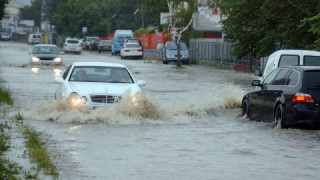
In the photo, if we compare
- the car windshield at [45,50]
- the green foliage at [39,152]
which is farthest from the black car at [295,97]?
the car windshield at [45,50]

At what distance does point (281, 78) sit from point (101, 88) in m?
3.90

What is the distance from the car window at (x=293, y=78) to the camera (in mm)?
16494

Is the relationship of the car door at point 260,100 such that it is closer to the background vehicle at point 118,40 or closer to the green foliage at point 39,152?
the green foliage at point 39,152

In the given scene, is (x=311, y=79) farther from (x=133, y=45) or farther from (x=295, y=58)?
(x=133, y=45)

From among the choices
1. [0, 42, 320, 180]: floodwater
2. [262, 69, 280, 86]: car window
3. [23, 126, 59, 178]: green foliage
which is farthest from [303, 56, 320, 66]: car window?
[23, 126, 59, 178]: green foliage

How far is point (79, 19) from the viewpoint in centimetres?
11681

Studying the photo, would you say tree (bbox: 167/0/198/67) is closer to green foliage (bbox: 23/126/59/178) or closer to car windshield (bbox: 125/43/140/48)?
car windshield (bbox: 125/43/140/48)

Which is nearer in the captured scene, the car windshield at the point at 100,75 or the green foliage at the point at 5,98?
the car windshield at the point at 100,75

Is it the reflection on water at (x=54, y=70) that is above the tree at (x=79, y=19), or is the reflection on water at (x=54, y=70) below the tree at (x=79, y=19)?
below

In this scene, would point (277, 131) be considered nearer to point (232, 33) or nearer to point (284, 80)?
point (284, 80)

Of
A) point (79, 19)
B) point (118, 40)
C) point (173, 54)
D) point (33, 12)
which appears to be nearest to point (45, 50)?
point (173, 54)

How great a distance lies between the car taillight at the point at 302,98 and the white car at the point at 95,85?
12.5 ft

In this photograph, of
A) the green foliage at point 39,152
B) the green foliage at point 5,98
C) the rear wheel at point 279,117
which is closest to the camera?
the green foliage at point 39,152

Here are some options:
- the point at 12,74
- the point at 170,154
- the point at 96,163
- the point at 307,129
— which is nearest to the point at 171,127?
the point at 307,129
